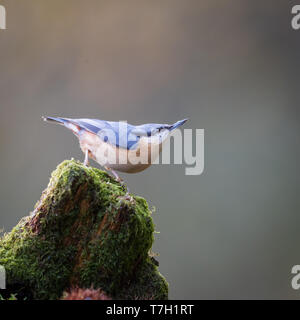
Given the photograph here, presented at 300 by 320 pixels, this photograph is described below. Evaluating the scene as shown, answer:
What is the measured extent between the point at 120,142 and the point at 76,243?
0.69 m

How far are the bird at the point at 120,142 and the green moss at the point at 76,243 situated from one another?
1.48ft

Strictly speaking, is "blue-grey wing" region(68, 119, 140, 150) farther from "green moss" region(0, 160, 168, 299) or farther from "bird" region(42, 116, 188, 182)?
"green moss" region(0, 160, 168, 299)

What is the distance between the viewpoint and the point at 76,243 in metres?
1.52

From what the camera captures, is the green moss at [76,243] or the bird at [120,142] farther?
the bird at [120,142]

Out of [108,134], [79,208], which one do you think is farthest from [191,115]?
[79,208]

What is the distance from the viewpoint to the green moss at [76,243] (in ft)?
4.81

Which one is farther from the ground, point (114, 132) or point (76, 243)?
point (114, 132)

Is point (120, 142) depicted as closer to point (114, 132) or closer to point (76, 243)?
point (114, 132)

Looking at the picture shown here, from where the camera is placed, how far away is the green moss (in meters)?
1.47

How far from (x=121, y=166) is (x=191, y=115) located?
253 centimetres

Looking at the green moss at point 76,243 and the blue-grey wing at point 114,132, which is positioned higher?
the blue-grey wing at point 114,132

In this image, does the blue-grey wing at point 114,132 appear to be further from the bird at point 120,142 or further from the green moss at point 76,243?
the green moss at point 76,243

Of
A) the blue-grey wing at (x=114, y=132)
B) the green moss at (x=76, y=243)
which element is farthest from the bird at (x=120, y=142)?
the green moss at (x=76, y=243)

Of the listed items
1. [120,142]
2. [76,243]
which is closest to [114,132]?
[120,142]
